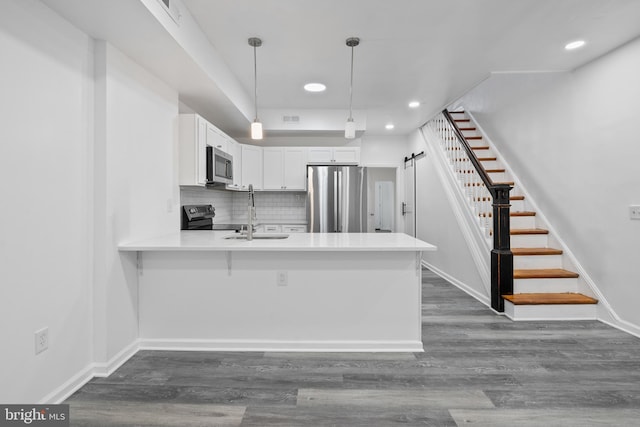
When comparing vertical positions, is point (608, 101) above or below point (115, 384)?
above

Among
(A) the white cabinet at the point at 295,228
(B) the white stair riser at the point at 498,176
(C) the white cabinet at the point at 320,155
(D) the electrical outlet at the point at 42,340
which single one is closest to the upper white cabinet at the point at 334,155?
(C) the white cabinet at the point at 320,155

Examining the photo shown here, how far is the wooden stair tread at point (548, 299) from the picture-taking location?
322cm

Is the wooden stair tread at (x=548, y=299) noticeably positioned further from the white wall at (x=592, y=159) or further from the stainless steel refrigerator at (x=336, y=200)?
the stainless steel refrigerator at (x=336, y=200)

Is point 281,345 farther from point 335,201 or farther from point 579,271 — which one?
point 579,271

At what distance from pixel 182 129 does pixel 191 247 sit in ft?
5.03

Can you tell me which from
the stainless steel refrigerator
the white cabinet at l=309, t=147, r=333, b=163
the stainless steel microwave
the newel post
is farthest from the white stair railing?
the stainless steel microwave

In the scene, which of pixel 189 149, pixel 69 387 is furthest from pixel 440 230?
pixel 69 387

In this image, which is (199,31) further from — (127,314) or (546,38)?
(546,38)

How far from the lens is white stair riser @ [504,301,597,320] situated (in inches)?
127

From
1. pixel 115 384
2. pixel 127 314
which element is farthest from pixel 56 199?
pixel 115 384

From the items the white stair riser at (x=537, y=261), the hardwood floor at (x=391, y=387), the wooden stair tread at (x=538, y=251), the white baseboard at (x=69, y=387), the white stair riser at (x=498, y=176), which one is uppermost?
the white stair riser at (x=498, y=176)

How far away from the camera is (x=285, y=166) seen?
5.33 m

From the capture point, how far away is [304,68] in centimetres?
344

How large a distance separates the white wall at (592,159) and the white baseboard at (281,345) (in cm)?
205
